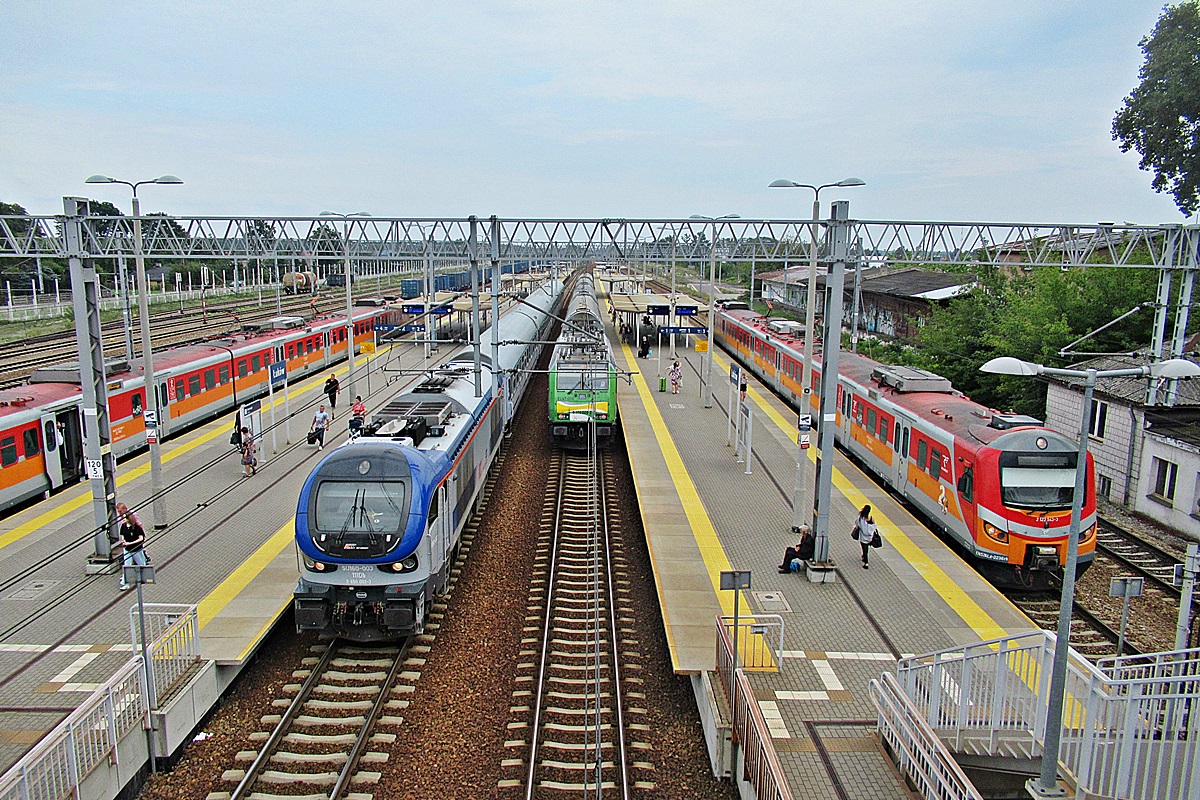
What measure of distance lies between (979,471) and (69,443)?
19.4 meters

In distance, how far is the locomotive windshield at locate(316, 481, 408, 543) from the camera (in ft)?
36.7

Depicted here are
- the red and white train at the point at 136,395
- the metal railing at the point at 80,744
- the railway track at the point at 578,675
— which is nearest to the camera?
the metal railing at the point at 80,744

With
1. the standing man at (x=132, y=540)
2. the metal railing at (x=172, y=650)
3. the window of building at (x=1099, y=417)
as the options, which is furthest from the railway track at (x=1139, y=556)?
the standing man at (x=132, y=540)

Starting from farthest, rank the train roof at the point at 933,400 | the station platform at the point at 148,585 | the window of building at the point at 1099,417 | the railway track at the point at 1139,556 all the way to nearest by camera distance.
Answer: the window of building at the point at 1099,417 < the railway track at the point at 1139,556 < the train roof at the point at 933,400 < the station platform at the point at 148,585

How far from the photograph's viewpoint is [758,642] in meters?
11.5

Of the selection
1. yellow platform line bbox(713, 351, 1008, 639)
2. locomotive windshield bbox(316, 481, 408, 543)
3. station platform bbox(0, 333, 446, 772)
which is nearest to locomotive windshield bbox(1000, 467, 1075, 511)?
yellow platform line bbox(713, 351, 1008, 639)

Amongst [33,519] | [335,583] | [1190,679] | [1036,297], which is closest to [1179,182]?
[1036,297]

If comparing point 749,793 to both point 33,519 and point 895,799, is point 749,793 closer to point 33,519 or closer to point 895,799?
point 895,799

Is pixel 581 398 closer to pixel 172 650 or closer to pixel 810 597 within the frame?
pixel 810 597

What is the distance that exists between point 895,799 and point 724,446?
15614 mm

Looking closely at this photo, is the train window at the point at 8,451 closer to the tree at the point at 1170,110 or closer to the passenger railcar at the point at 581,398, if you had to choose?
the passenger railcar at the point at 581,398

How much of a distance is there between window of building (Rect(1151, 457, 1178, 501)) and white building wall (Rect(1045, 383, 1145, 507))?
67 centimetres

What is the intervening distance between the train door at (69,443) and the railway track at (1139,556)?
22545 mm

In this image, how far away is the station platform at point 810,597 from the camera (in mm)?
9180
